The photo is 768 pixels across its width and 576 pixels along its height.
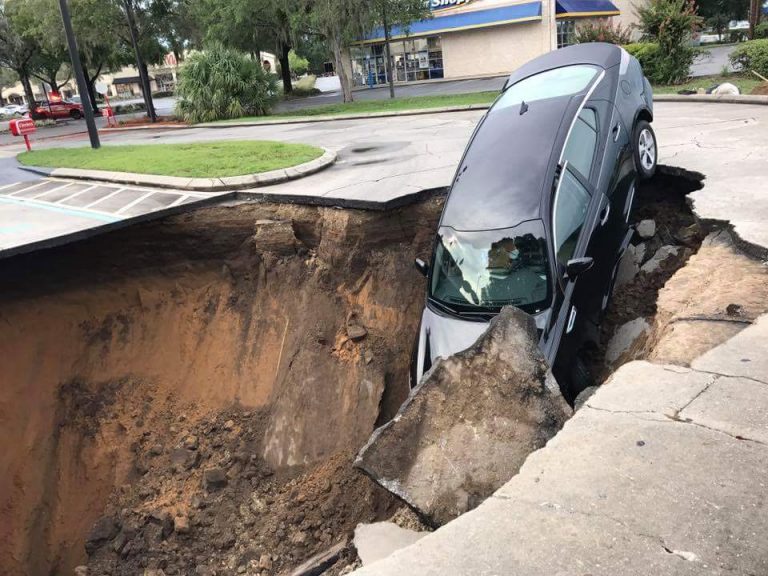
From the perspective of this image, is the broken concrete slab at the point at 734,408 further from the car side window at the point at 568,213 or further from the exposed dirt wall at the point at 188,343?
the exposed dirt wall at the point at 188,343

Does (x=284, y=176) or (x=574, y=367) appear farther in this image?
(x=284, y=176)

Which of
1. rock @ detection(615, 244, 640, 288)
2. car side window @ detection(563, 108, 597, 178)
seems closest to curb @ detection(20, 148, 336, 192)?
car side window @ detection(563, 108, 597, 178)

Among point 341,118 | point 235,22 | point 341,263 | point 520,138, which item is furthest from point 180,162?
point 235,22

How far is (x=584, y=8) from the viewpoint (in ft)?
Result: 111

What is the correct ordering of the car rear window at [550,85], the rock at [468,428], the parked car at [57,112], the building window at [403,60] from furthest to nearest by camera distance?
the building window at [403,60], the parked car at [57,112], the car rear window at [550,85], the rock at [468,428]

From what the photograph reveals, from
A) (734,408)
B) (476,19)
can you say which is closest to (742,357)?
(734,408)

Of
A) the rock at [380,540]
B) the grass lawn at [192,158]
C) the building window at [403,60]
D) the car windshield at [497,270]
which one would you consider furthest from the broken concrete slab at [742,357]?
the building window at [403,60]

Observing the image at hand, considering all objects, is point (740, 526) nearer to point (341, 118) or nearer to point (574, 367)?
point (574, 367)

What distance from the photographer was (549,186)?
5742 millimetres

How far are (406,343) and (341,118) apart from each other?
1459 centimetres

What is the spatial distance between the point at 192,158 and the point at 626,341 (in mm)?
9101

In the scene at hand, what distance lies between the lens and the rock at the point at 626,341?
5.64 meters

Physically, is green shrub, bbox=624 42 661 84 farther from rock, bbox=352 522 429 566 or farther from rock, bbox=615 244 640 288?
rock, bbox=352 522 429 566

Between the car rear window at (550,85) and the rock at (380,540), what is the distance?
525 centimetres
